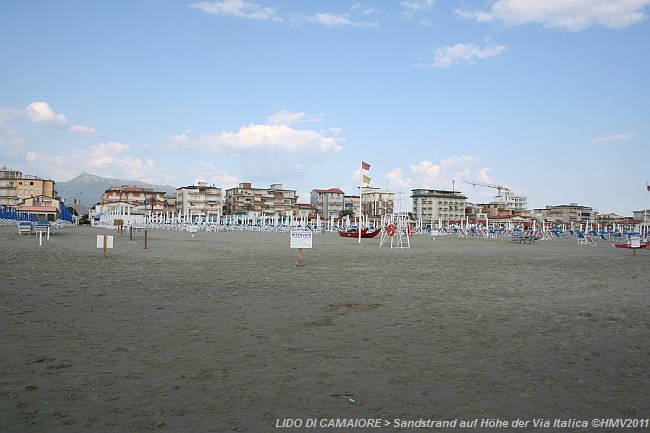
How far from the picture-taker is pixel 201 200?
12975cm

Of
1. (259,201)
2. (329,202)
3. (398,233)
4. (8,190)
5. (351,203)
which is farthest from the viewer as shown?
(351,203)

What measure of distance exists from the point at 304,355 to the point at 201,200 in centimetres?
12879

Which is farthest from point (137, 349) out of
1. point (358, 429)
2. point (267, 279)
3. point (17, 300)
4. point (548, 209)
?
point (548, 209)

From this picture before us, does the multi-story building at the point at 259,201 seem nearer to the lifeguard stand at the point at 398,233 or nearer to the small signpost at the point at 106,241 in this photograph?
the lifeguard stand at the point at 398,233

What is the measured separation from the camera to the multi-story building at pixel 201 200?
128750mm

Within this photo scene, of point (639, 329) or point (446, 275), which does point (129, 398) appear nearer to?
point (639, 329)

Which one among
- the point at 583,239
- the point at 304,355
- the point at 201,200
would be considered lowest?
the point at 304,355

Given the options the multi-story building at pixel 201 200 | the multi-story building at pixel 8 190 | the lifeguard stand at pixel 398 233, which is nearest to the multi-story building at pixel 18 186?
the multi-story building at pixel 8 190

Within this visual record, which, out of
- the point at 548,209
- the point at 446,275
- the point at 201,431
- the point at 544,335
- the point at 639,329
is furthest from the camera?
the point at 548,209

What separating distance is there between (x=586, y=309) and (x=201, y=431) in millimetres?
7884

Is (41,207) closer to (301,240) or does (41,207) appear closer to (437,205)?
(301,240)

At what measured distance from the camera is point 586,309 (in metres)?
8.87

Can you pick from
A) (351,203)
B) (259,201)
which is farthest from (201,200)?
(351,203)

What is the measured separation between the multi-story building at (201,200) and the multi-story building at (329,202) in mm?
34001
